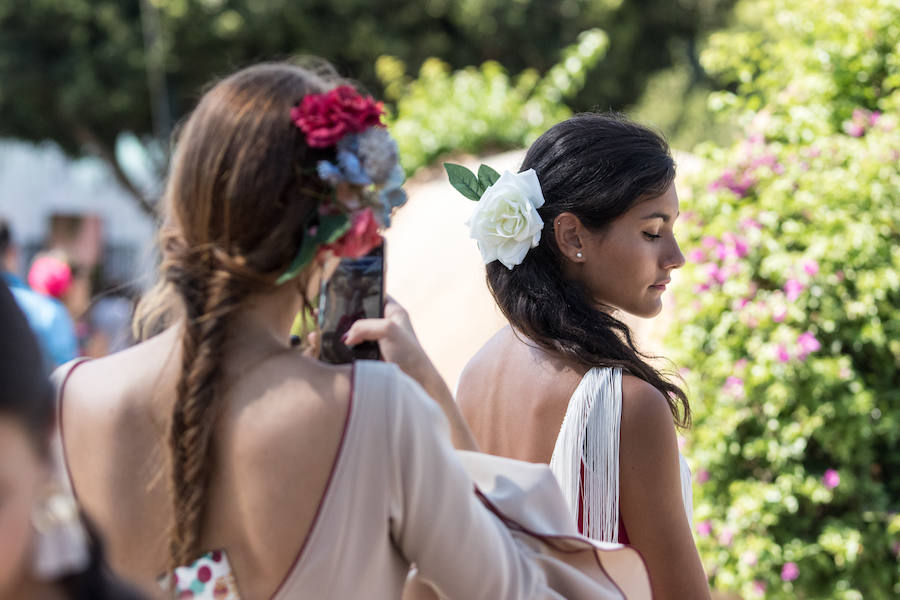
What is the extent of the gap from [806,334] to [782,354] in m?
0.12

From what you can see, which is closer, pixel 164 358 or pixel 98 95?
pixel 164 358

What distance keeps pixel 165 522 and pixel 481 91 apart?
232 inches

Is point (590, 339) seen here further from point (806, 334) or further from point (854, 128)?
point (854, 128)

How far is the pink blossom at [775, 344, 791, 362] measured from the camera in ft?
12.2

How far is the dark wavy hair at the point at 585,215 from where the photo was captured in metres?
2.14

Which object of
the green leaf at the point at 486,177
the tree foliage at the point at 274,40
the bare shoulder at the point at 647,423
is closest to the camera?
the bare shoulder at the point at 647,423

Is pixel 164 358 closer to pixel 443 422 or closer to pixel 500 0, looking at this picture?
pixel 443 422

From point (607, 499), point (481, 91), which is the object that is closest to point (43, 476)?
point (607, 499)

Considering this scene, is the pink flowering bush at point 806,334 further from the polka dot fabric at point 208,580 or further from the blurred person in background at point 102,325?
the blurred person in background at point 102,325

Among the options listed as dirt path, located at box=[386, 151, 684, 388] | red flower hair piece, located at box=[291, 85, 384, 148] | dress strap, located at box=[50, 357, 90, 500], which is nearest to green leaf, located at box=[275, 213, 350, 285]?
red flower hair piece, located at box=[291, 85, 384, 148]

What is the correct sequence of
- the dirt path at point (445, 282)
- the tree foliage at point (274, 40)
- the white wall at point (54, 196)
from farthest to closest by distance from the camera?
the white wall at point (54, 196) < the tree foliage at point (274, 40) < the dirt path at point (445, 282)

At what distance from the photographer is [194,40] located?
15.2m

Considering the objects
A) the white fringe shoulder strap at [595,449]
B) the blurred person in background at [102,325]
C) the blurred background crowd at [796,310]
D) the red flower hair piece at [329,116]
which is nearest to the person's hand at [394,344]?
the red flower hair piece at [329,116]

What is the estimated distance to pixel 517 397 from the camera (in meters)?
2.19
